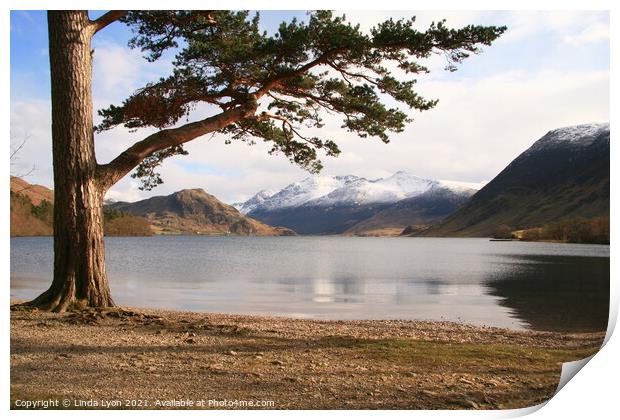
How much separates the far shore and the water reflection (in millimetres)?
4706

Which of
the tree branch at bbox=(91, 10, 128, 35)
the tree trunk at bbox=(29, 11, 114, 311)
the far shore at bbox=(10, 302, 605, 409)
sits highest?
the tree branch at bbox=(91, 10, 128, 35)

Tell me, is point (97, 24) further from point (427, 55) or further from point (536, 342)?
point (536, 342)

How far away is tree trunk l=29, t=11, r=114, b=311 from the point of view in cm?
752

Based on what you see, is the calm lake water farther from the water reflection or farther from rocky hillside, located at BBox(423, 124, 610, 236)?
rocky hillside, located at BBox(423, 124, 610, 236)

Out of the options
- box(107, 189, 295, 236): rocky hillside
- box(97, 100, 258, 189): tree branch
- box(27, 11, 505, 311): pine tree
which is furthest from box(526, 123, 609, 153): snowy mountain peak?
box(107, 189, 295, 236): rocky hillside

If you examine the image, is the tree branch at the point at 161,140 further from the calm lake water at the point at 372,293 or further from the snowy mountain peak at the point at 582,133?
the snowy mountain peak at the point at 582,133

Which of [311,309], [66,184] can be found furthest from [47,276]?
[66,184]

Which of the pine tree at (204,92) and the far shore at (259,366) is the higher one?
the pine tree at (204,92)

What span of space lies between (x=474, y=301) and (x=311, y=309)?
585 cm

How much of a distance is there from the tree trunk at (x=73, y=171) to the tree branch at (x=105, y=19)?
0.18 m

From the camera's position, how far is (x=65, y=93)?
753 centimetres

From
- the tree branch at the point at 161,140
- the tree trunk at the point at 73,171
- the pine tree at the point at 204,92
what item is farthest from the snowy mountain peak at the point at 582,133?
the tree trunk at the point at 73,171

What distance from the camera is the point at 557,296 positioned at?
55.1 ft

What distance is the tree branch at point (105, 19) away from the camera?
313 inches
